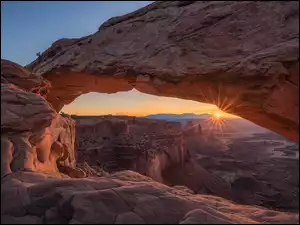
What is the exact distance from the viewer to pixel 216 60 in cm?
647

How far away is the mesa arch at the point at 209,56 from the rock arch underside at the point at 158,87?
2 centimetres

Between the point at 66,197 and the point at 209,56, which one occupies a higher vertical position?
the point at 209,56

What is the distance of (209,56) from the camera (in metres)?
6.62

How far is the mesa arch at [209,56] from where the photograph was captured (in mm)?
5949

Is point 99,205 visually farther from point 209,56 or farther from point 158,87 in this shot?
point 209,56

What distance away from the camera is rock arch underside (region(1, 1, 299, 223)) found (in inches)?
177

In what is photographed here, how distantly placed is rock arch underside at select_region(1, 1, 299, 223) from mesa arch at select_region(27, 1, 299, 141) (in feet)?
0.08

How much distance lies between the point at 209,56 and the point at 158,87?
63.3 inches

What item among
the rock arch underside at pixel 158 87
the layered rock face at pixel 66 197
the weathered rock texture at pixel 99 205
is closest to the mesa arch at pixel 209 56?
the rock arch underside at pixel 158 87

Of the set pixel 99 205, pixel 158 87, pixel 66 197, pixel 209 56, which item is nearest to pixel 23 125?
pixel 66 197

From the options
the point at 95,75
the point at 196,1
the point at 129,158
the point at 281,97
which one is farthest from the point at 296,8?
the point at 129,158

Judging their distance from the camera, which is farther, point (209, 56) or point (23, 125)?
point (209, 56)

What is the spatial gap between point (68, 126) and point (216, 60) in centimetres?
642

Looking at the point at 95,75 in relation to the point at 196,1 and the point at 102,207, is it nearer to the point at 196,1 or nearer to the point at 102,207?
the point at 196,1
